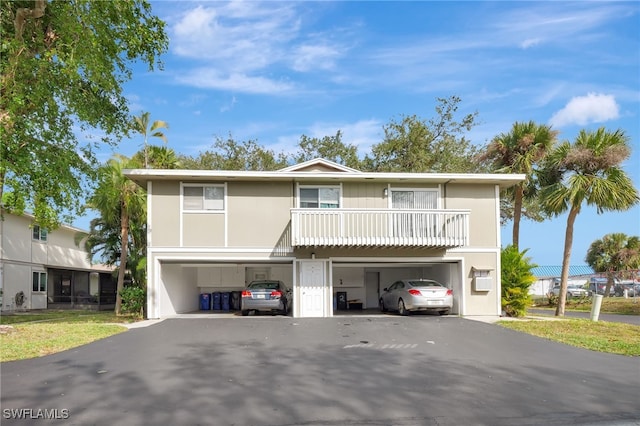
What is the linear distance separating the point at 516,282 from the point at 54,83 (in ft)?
52.2

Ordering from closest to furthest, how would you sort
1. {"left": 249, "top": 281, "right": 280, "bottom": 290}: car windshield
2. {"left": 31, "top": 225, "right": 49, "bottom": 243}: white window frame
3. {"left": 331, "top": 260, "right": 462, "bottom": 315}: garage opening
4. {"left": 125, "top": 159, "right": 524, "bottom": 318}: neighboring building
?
{"left": 125, "top": 159, "right": 524, "bottom": 318}: neighboring building
{"left": 249, "top": 281, "right": 280, "bottom": 290}: car windshield
{"left": 331, "top": 260, "right": 462, "bottom": 315}: garage opening
{"left": 31, "top": 225, "right": 49, "bottom": 243}: white window frame

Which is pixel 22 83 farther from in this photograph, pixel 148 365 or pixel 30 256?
pixel 30 256

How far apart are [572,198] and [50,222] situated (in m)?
17.2

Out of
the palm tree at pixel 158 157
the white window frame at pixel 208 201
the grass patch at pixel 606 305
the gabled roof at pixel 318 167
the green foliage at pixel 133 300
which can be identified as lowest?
the grass patch at pixel 606 305

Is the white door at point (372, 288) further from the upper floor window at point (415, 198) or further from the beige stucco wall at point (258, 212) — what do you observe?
the beige stucco wall at point (258, 212)

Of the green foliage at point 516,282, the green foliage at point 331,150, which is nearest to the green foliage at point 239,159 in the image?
the green foliage at point 331,150

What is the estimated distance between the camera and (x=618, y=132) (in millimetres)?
19391

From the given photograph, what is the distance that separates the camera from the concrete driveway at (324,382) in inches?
230

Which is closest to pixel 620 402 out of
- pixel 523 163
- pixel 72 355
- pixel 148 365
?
pixel 148 365

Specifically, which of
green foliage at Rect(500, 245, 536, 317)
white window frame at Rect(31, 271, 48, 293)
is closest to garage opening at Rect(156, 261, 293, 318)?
green foliage at Rect(500, 245, 536, 317)

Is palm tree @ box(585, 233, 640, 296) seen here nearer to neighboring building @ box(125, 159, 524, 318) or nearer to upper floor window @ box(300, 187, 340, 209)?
neighboring building @ box(125, 159, 524, 318)

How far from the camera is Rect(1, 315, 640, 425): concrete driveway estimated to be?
583 cm

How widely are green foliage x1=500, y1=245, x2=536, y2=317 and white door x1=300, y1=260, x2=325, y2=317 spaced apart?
6426mm

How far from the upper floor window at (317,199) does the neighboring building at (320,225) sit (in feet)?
0.12
